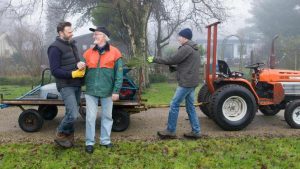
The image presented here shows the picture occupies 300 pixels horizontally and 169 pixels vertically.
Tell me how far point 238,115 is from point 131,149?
260 centimetres

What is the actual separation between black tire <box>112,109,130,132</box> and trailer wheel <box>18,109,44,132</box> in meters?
1.40

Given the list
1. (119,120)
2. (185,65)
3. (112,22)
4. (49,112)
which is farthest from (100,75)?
(112,22)

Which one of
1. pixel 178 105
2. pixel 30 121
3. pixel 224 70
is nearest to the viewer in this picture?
pixel 178 105

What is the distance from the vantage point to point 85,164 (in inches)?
220

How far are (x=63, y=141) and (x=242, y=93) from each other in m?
3.55

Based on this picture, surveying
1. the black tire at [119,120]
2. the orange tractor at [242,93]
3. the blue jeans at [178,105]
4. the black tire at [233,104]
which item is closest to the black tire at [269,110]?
the orange tractor at [242,93]

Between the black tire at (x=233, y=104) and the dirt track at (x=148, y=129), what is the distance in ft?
0.57

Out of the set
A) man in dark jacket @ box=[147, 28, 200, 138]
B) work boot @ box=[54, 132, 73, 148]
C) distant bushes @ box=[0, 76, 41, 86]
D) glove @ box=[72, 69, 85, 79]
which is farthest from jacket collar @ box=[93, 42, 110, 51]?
distant bushes @ box=[0, 76, 41, 86]

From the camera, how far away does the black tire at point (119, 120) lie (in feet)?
24.3

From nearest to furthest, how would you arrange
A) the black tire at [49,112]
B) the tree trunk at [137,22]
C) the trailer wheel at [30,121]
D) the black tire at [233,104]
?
the trailer wheel at [30,121] → the black tire at [233,104] → the black tire at [49,112] → the tree trunk at [137,22]

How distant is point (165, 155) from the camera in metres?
5.96

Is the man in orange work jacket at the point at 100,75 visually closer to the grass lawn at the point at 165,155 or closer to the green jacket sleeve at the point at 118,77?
the green jacket sleeve at the point at 118,77

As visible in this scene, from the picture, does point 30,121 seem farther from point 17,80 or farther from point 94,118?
point 17,80

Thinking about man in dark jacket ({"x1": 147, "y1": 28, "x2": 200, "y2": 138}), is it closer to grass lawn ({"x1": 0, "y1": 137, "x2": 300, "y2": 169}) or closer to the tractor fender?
grass lawn ({"x1": 0, "y1": 137, "x2": 300, "y2": 169})
